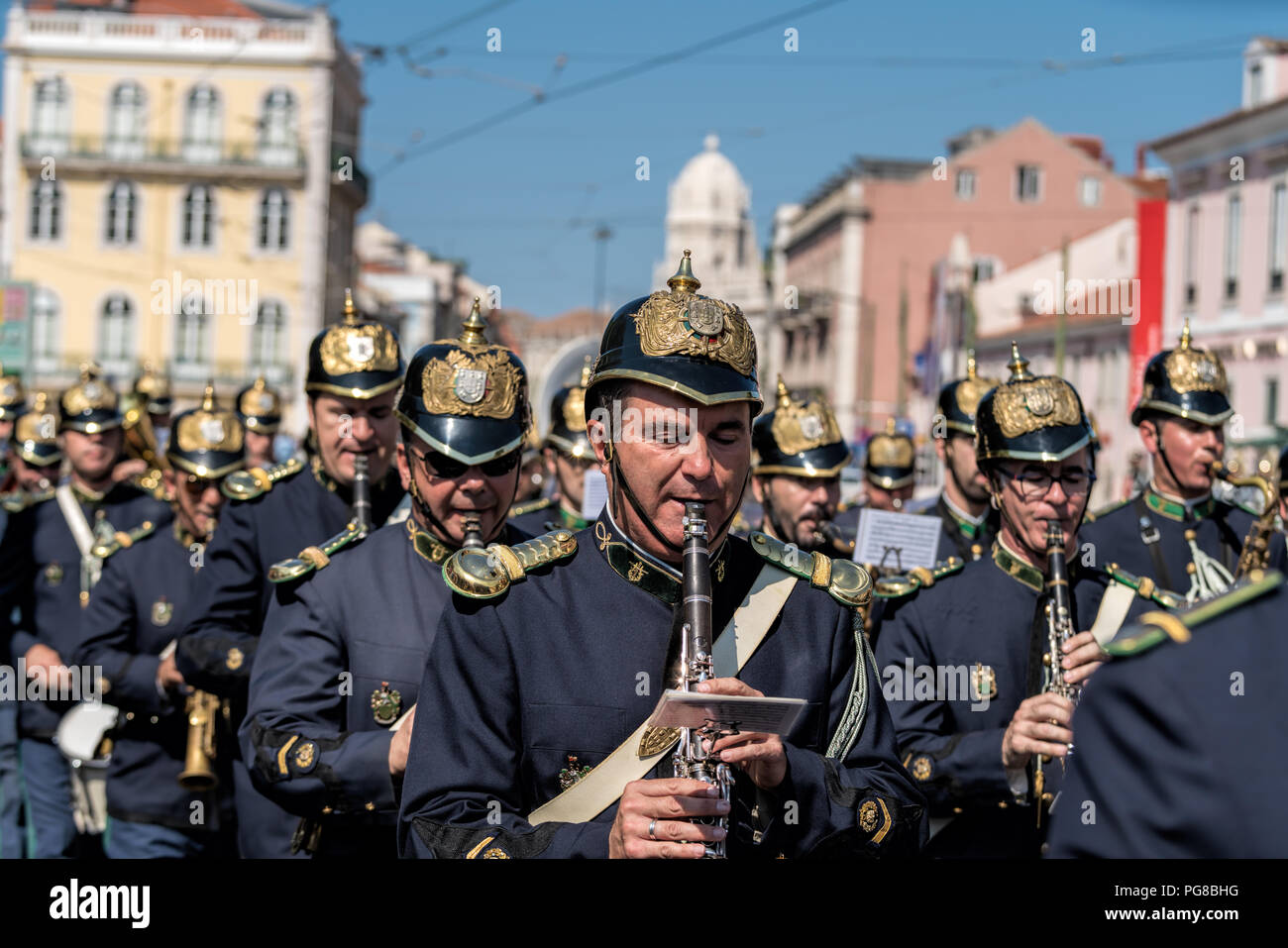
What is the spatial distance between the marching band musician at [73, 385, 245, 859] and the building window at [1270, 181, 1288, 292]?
106 feet

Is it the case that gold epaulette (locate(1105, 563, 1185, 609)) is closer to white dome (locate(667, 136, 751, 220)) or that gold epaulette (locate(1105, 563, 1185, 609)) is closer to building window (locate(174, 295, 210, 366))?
building window (locate(174, 295, 210, 366))

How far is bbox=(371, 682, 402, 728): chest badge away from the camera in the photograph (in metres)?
5.34

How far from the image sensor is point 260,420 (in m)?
13.1

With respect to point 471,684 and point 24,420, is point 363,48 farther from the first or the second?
point 471,684

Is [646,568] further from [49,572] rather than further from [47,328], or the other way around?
[47,328]

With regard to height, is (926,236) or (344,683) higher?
(926,236)

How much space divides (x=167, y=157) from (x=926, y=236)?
2982 centimetres

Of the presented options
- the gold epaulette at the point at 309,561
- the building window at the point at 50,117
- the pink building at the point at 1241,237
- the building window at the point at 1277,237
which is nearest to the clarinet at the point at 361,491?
the gold epaulette at the point at 309,561

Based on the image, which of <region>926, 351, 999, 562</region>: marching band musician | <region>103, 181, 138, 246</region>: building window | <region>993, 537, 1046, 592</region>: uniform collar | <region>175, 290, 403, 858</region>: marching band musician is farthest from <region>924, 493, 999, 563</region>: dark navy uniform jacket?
<region>103, 181, 138, 246</region>: building window

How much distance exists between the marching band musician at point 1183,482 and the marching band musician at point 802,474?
148cm

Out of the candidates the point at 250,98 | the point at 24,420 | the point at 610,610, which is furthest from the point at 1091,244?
the point at 610,610

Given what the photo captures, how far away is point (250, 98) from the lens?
5972 centimetres

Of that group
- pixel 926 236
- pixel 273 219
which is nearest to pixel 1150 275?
pixel 926 236

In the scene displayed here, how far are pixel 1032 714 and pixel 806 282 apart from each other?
79.6 metres
